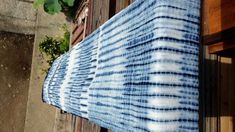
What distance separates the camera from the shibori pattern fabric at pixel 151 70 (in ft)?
5.49

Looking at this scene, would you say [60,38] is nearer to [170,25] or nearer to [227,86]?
[227,86]

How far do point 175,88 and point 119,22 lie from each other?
103 centimetres

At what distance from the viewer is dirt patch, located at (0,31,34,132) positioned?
7.82 metres

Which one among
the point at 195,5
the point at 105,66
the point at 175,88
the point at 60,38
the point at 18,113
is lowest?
the point at 18,113

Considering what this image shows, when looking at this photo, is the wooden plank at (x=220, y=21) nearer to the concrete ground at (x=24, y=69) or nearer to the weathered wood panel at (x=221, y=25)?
the weathered wood panel at (x=221, y=25)

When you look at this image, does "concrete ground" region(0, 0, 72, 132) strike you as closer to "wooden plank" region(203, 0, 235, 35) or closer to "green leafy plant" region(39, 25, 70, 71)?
"green leafy plant" region(39, 25, 70, 71)

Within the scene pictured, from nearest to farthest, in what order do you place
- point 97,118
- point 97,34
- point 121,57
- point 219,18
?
1. point 219,18
2. point 121,57
3. point 97,118
4. point 97,34

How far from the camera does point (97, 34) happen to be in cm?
336

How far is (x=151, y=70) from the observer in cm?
177

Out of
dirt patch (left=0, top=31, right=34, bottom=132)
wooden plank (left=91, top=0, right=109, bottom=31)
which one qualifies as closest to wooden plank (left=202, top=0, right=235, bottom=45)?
wooden plank (left=91, top=0, right=109, bottom=31)

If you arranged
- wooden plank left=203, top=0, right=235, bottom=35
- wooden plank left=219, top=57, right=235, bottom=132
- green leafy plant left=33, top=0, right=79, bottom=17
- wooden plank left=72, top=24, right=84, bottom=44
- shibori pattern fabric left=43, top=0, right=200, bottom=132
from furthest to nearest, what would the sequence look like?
green leafy plant left=33, top=0, right=79, bottom=17
wooden plank left=72, top=24, right=84, bottom=44
wooden plank left=219, top=57, right=235, bottom=132
wooden plank left=203, top=0, right=235, bottom=35
shibori pattern fabric left=43, top=0, right=200, bottom=132

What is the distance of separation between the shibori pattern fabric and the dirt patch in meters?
5.42

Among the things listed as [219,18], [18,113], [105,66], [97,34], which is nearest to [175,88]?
[219,18]

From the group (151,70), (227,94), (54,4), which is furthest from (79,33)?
(151,70)
